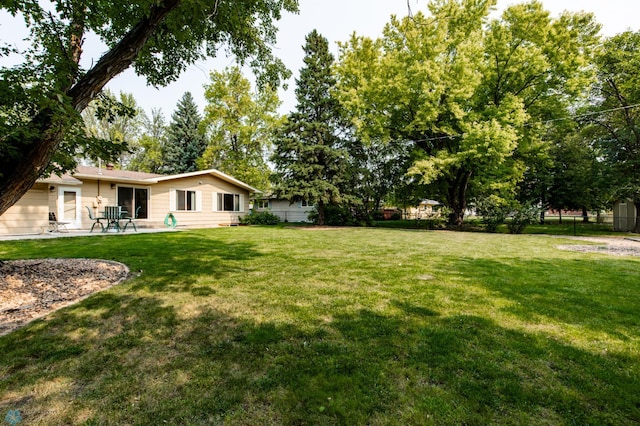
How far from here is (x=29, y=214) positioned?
1221cm

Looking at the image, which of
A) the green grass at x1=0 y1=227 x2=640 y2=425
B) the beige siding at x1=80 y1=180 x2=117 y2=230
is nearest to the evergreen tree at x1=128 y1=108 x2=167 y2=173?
the beige siding at x1=80 y1=180 x2=117 y2=230

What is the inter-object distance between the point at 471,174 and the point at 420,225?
13.6 ft

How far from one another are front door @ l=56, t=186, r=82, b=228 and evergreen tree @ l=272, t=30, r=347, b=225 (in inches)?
384

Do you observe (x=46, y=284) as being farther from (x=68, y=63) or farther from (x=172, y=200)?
(x=172, y=200)

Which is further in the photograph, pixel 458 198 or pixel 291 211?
pixel 291 211

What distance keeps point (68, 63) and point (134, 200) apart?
1427cm

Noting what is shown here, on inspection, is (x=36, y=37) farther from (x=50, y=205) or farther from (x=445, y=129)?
(x=445, y=129)

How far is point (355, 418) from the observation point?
1.81 m

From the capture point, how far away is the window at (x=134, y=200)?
15939mm

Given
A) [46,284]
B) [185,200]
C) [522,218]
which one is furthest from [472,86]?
[46,284]

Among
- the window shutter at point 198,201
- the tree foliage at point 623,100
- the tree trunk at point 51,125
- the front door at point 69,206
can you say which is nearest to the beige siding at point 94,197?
the front door at point 69,206

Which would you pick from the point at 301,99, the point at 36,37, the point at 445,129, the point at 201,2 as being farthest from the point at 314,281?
the point at 301,99

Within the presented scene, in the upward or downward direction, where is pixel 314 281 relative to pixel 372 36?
downward

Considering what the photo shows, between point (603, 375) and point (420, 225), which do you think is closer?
point (603, 375)
